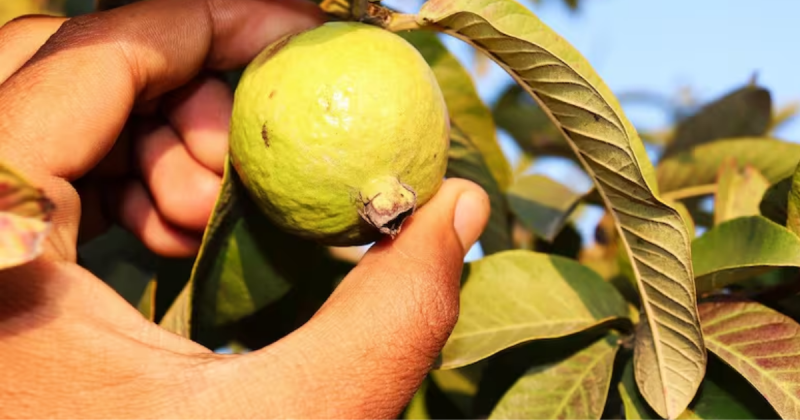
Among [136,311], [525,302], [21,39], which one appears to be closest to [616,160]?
[525,302]

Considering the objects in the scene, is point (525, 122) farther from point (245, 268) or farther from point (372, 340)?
point (372, 340)

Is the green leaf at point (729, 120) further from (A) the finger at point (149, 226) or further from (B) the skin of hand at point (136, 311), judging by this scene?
(A) the finger at point (149, 226)

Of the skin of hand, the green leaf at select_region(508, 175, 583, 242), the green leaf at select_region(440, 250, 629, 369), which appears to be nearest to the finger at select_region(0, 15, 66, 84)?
the skin of hand

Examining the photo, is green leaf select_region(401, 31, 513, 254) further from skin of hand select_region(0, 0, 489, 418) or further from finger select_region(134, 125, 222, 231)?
finger select_region(134, 125, 222, 231)

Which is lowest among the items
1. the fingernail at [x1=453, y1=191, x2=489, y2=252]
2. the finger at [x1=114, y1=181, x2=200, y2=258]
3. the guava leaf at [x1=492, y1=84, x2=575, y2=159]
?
the finger at [x1=114, y1=181, x2=200, y2=258]

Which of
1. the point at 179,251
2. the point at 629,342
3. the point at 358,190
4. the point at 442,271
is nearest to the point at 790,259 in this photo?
the point at 629,342

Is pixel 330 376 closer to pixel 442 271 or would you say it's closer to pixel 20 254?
pixel 442 271
